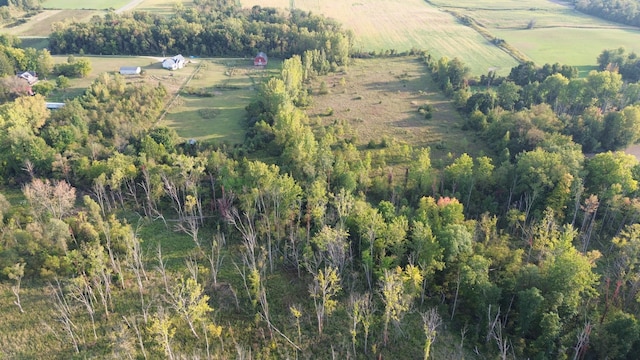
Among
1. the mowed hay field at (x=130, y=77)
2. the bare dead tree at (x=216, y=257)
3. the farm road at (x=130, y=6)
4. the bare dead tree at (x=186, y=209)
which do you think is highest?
the farm road at (x=130, y=6)

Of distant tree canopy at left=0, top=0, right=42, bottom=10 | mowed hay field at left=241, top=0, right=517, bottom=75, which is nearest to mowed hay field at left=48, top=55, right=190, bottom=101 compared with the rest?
mowed hay field at left=241, top=0, right=517, bottom=75

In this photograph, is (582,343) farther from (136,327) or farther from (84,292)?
(84,292)

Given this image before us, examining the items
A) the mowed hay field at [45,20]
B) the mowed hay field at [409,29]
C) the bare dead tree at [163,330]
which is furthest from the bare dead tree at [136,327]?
the mowed hay field at [45,20]

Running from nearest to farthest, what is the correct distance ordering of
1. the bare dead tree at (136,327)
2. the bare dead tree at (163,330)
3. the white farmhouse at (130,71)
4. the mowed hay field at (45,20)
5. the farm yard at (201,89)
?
the bare dead tree at (163,330)
the bare dead tree at (136,327)
the farm yard at (201,89)
the white farmhouse at (130,71)
the mowed hay field at (45,20)

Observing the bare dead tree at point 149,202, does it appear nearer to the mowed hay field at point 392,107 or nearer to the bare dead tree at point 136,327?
the bare dead tree at point 136,327

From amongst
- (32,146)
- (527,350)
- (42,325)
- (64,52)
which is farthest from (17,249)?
(64,52)

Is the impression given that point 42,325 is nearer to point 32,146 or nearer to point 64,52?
point 32,146

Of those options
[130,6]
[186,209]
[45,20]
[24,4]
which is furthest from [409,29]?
[24,4]
